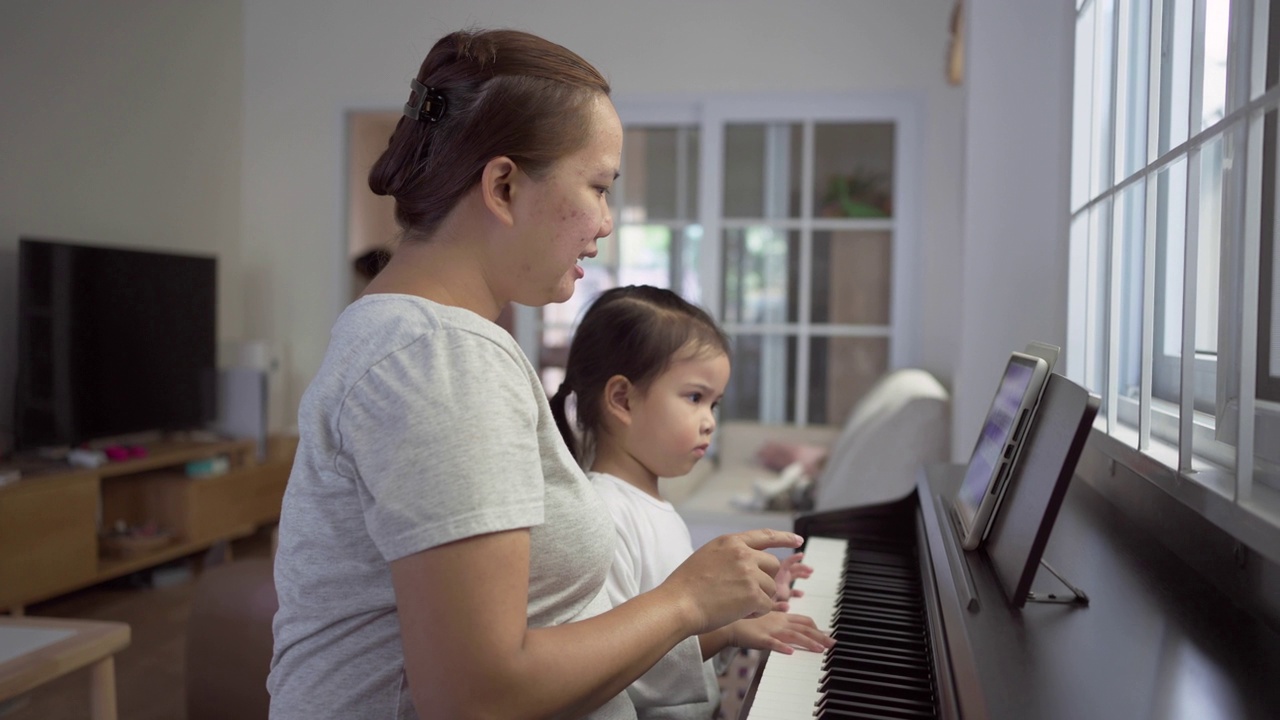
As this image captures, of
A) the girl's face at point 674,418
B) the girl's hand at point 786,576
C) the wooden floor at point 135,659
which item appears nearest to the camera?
the girl's hand at point 786,576

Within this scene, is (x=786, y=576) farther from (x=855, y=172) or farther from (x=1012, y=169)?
(x=855, y=172)

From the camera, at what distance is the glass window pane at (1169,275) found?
4.46 feet

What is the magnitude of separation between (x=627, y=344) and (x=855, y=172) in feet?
11.8

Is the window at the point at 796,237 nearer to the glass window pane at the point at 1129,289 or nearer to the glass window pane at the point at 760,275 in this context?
the glass window pane at the point at 760,275

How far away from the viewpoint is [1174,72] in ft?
4.54

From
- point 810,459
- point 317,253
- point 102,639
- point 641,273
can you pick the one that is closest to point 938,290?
point 810,459

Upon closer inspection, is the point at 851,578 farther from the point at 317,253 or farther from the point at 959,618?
the point at 317,253

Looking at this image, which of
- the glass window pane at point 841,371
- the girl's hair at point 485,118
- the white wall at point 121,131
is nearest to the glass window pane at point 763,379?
the glass window pane at point 841,371

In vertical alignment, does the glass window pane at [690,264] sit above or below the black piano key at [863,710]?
above

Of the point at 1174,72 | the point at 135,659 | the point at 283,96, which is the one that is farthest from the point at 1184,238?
the point at 283,96

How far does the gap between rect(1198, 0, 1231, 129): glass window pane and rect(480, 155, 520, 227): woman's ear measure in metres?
0.82

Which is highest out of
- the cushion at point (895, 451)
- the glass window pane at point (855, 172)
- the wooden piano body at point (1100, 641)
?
the glass window pane at point (855, 172)

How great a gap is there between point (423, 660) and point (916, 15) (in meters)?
4.70

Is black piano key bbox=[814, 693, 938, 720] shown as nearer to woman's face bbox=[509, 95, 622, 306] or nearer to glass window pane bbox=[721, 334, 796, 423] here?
woman's face bbox=[509, 95, 622, 306]
